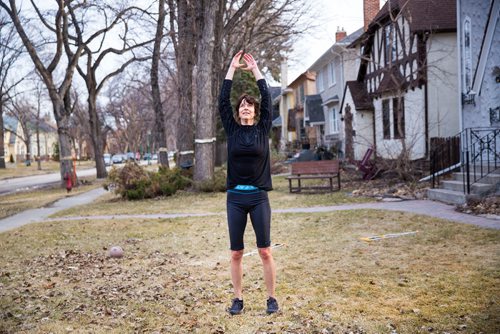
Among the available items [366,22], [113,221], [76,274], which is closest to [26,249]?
[76,274]

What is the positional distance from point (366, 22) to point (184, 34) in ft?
36.5

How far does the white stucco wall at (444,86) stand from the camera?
62.3ft

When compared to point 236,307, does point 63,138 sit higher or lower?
higher

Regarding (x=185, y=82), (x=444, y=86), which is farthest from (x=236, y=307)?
(x=185, y=82)

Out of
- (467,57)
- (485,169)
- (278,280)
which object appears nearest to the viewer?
(278,280)

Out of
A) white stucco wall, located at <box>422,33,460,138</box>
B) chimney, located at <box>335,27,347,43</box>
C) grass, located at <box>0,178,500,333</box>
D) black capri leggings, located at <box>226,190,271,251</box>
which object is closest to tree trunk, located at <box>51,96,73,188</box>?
grass, located at <box>0,178,500,333</box>

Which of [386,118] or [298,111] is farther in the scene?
[298,111]

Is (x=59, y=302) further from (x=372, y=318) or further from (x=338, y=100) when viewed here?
(x=338, y=100)

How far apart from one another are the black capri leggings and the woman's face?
708mm

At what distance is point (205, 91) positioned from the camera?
1817cm

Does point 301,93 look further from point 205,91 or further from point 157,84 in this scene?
point 205,91

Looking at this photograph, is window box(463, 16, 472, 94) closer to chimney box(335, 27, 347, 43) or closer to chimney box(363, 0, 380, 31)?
chimney box(363, 0, 380, 31)

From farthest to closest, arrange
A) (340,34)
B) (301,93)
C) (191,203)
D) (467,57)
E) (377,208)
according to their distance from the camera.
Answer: (301,93) → (340,34) → (191,203) → (467,57) → (377,208)

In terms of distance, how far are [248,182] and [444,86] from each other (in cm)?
1606
